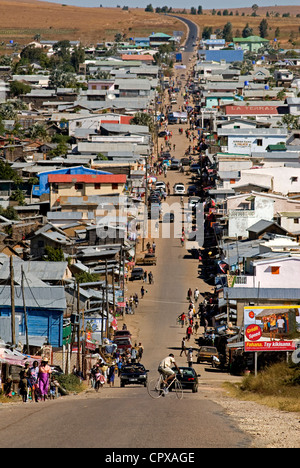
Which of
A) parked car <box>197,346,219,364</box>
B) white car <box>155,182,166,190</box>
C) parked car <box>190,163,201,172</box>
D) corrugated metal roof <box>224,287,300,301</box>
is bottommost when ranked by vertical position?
parked car <box>197,346,219,364</box>

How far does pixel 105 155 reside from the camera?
8369 centimetres

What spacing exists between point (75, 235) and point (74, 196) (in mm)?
7625

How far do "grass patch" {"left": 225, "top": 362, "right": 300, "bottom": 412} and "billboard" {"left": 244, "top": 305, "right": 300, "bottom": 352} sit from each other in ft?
8.28

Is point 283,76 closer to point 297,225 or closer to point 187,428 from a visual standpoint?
point 297,225

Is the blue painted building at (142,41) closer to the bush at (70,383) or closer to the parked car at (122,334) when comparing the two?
the parked car at (122,334)

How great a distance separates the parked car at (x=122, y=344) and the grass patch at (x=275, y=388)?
11676mm

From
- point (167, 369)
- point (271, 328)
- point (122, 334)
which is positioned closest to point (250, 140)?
point (122, 334)

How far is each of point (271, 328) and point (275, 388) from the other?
8.02 metres

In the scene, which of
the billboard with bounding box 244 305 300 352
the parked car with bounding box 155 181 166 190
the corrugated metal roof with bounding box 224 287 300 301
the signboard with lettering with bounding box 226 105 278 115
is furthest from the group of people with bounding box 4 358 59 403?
the signboard with lettering with bounding box 226 105 278 115

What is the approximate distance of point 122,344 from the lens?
39375mm

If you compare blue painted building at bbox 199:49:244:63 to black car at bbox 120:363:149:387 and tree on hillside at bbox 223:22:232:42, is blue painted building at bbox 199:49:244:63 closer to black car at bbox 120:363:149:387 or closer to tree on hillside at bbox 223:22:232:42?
tree on hillside at bbox 223:22:232:42

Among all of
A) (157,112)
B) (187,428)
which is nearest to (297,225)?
(187,428)

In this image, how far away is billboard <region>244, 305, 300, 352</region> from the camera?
98.6 feet

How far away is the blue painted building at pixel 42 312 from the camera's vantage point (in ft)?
130
